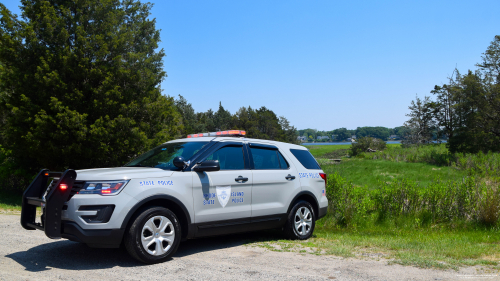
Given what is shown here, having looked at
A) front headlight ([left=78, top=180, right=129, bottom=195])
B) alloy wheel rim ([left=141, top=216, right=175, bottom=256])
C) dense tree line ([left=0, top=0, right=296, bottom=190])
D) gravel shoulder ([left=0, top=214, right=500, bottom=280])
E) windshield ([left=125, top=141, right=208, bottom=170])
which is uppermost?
dense tree line ([left=0, top=0, right=296, bottom=190])

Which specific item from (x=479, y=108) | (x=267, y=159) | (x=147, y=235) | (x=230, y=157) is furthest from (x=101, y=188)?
(x=479, y=108)

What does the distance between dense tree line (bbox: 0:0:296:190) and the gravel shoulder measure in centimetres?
1030

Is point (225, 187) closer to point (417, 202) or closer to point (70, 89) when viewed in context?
point (417, 202)

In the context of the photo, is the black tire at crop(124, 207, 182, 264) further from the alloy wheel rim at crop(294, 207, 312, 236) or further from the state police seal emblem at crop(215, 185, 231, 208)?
the alloy wheel rim at crop(294, 207, 312, 236)

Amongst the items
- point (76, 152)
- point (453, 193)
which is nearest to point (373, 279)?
point (453, 193)

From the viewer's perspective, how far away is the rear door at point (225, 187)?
6188 mm

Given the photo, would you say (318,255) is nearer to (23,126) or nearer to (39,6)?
(23,126)

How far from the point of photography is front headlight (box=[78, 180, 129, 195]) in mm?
5328

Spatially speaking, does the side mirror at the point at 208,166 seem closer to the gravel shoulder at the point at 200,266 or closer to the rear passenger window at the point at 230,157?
the rear passenger window at the point at 230,157

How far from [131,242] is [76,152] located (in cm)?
1286

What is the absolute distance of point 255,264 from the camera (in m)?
5.68

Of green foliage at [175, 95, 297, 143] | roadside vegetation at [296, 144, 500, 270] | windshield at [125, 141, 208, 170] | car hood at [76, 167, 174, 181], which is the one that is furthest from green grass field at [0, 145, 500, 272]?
green foliage at [175, 95, 297, 143]

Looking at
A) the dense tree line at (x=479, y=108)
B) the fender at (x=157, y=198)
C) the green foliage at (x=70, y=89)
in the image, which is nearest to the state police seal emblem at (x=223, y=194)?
the fender at (x=157, y=198)

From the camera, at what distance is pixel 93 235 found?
520 centimetres
